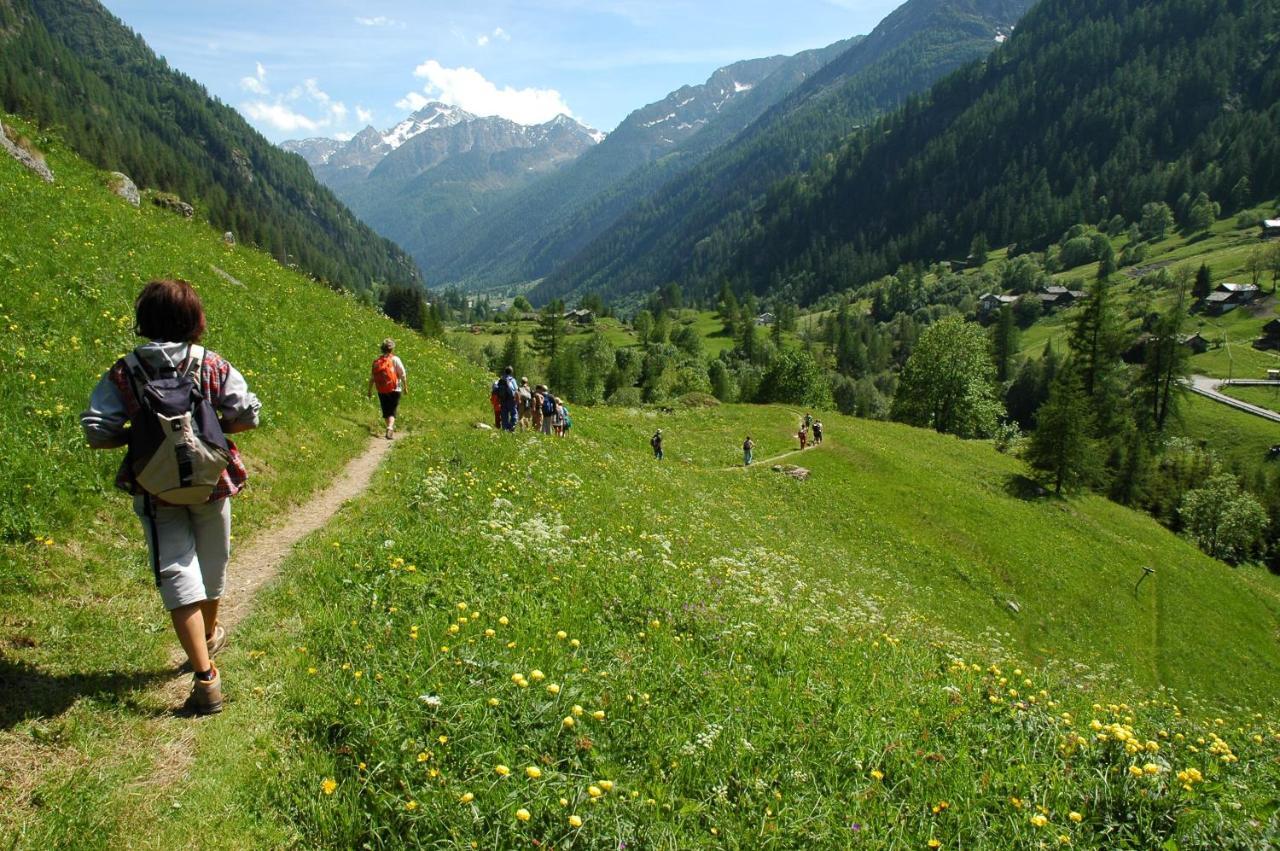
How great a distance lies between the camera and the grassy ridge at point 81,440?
5613mm

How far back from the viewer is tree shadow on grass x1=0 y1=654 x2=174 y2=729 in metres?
5.60

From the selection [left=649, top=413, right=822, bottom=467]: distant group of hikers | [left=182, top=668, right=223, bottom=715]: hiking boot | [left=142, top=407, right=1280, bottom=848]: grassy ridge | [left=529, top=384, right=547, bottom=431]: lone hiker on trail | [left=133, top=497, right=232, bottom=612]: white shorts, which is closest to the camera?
[left=142, top=407, right=1280, bottom=848]: grassy ridge

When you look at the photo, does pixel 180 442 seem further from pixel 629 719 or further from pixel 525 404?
pixel 525 404

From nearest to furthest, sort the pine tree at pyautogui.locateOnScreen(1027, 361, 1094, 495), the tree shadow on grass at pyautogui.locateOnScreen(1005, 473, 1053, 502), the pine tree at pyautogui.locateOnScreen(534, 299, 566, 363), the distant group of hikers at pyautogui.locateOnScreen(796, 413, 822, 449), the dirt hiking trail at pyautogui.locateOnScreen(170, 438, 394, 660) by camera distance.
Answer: the dirt hiking trail at pyautogui.locateOnScreen(170, 438, 394, 660) < the distant group of hikers at pyautogui.locateOnScreen(796, 413, 822, 449) < the tree shadow on grass at pyautogui.locateOnScreen(1005, 473, 1053, 502) < the pine tree at pyautogui.locateOnScreen(1027, 361, 1094, 495) < the pine tree at pyautogui.locateOnScreen(534, 299, 566, 363)

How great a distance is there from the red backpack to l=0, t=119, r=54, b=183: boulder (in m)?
14.3

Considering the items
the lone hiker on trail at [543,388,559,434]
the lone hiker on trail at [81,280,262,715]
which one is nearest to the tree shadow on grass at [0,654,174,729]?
the lone hiker on trail at [81,280,262,715]

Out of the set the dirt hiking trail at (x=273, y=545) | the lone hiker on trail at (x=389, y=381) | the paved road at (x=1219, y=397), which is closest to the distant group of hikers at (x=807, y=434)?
the lone hiker on trail at (x=389, y=381)

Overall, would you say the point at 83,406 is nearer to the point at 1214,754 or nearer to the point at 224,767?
the point at 224,767

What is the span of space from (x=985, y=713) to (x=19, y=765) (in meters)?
8.94

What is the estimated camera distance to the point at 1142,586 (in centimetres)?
3972

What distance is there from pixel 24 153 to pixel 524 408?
19.4m

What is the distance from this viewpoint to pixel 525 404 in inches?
1086

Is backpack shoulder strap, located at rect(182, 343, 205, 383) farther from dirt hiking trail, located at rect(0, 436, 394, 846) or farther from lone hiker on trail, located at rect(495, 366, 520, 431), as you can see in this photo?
lone hiker on trail, located at rect(495, 366, 520, 431)

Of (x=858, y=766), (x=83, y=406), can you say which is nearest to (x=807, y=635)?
(x=858, y=766)
